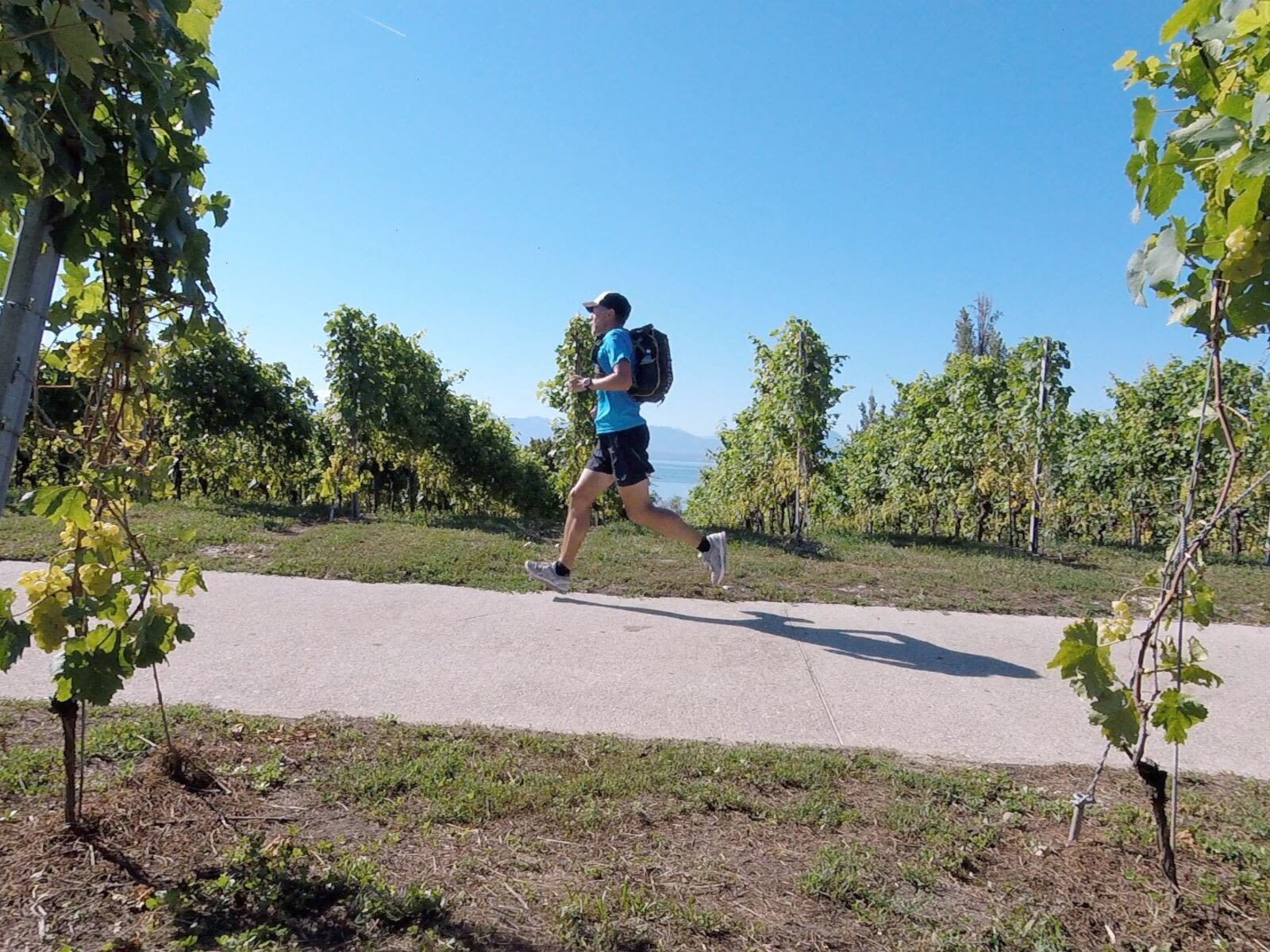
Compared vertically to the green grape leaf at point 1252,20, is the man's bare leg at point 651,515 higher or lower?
lower

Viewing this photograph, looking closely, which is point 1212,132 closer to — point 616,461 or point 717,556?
point 616,461

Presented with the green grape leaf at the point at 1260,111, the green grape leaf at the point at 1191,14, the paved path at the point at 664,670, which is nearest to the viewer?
the green grape leaf at the point at 1260,111

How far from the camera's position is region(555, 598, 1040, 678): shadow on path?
Result: 12.7 feet

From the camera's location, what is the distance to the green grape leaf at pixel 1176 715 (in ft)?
6.08

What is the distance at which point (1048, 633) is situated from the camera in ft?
15.1

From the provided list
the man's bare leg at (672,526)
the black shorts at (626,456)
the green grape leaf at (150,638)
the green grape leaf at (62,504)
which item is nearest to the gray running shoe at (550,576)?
the man's bare leg at (672,526)

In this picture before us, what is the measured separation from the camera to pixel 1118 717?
1.84 m

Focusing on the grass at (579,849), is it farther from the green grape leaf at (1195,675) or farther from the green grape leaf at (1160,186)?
the green grape leaf at (1160,186)

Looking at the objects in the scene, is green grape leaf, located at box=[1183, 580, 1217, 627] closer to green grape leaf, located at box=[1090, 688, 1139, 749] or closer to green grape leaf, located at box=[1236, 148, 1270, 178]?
green grape leaf, located at box=[1090, 688, 1139, 749]

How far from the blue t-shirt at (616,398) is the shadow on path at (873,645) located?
115 cm

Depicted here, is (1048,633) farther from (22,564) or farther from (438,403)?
(438,403)

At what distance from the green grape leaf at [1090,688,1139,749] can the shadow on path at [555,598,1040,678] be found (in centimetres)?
197

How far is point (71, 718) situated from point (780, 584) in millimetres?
4392

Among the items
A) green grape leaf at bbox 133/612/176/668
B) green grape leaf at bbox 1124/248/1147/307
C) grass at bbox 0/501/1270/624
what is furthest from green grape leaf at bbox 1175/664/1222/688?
grass at bbox 0/501/1270/624
